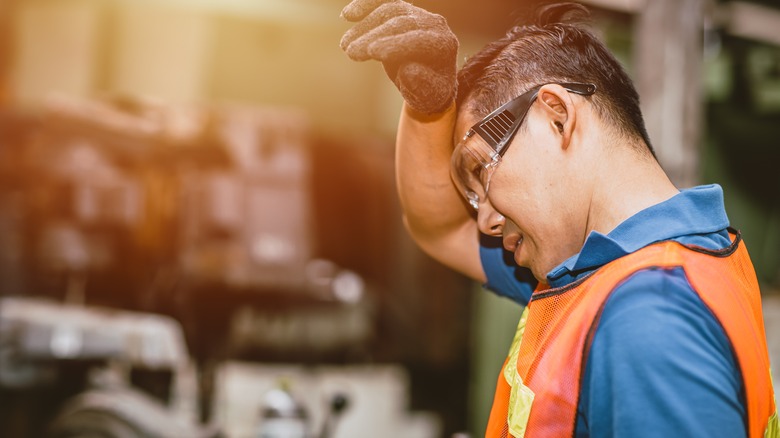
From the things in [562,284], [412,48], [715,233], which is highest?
[412,48]

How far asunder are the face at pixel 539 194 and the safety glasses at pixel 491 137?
0.01 meters

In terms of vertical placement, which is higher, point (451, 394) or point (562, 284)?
point (562, 284)

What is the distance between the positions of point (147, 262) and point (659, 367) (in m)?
3.48

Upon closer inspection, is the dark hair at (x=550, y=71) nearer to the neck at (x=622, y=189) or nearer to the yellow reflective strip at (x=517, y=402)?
the neck at (x=622, y=189)

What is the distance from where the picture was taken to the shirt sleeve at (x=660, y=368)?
0.96m

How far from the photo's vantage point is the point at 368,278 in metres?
4.62

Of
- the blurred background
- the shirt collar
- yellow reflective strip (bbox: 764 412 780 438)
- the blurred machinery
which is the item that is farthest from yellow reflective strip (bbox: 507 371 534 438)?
the blurred machinery

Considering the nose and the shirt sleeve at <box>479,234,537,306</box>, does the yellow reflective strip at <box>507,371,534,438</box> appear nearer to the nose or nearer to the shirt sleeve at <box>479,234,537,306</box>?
the nose

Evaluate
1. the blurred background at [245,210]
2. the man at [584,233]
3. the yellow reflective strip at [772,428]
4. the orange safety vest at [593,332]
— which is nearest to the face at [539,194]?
the man at [584,233]

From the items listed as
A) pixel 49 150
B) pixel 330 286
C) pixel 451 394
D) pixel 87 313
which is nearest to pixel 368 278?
pixel 330 286

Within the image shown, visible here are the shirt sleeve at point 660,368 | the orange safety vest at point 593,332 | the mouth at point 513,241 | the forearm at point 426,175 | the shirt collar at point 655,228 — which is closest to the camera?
the shirt sleeve at point 660,368

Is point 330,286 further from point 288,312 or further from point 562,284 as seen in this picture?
point 562,284

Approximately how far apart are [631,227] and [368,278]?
11.4ft

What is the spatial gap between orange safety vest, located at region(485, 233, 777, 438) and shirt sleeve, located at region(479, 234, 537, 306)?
436mm
